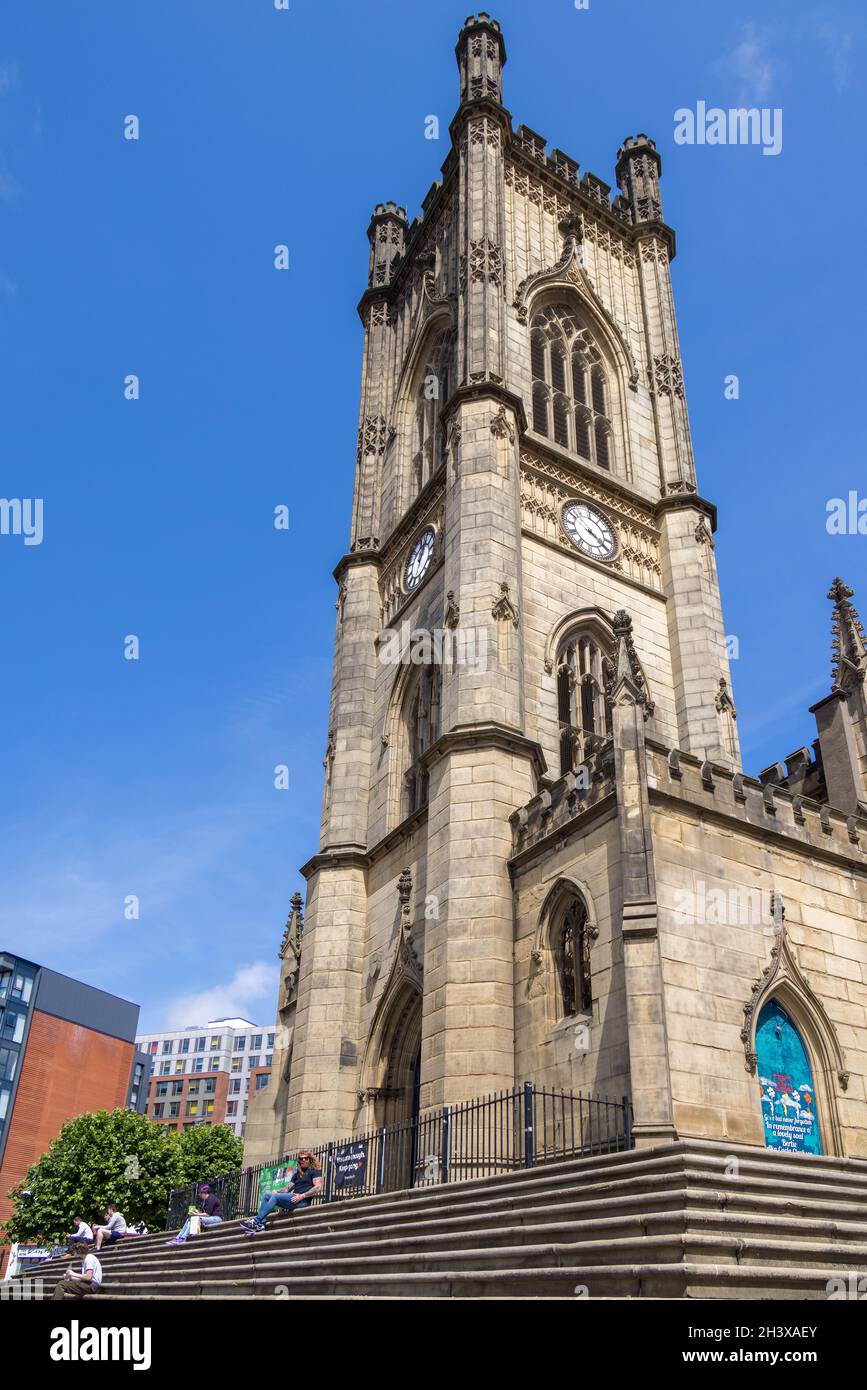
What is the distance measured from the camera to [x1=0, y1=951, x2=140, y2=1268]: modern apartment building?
278 feet

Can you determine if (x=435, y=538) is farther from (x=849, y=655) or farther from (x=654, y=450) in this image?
(x=849, y=655)

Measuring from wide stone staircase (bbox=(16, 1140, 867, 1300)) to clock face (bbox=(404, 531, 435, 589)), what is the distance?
18.1 metres

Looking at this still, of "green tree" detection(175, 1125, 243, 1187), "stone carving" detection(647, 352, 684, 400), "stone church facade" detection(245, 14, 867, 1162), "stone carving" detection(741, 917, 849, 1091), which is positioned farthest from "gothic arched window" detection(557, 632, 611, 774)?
"green tree" detection(175, 1125, 243, 1187)

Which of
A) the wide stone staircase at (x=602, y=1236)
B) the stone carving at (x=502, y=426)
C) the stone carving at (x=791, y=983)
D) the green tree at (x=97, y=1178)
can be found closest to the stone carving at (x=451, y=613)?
the stone carving at (x=502, y=426)

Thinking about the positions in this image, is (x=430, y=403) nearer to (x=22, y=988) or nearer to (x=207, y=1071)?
(x=22, y=988)

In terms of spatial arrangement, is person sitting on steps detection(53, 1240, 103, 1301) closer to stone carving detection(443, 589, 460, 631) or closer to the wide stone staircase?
the wide stone staircase

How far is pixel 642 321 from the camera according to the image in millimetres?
37844

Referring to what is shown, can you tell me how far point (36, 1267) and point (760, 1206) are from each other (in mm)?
26892

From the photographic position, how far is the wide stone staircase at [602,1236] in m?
9.01

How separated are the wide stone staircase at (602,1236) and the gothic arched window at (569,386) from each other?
75.3 ft

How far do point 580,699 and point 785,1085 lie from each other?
1155 centimetres

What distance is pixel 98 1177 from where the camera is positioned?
1807 inches
